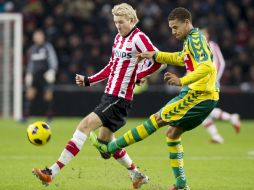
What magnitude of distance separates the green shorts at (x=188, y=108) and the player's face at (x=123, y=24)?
1.13 meters

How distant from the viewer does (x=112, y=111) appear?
8039 millimetres

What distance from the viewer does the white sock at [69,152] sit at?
7645 millimetres

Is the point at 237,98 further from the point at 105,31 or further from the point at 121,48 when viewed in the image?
the point at 121,48

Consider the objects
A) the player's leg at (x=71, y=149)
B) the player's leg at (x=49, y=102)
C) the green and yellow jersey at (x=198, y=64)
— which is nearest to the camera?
the green and yellow jersey at (x=198, y=64)

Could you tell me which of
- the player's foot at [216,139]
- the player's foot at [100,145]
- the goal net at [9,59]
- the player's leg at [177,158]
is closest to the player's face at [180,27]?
the player's leg at [177,158]

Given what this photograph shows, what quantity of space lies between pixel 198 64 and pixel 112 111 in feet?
4.12

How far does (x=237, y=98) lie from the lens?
19609 millimetres

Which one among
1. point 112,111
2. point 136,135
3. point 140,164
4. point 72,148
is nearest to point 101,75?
point 112,111

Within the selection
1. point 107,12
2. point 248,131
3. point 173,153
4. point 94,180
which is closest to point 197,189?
point 173,153

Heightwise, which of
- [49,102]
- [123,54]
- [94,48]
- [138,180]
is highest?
[123,54]

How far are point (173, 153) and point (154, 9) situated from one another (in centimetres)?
1376

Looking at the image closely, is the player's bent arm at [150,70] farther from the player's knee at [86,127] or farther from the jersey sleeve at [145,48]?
the player's knee at [86,127]

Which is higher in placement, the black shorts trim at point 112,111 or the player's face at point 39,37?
the black shorts trim at point 112,111

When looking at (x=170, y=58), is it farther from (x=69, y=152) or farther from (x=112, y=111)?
(x=69, y=152)
